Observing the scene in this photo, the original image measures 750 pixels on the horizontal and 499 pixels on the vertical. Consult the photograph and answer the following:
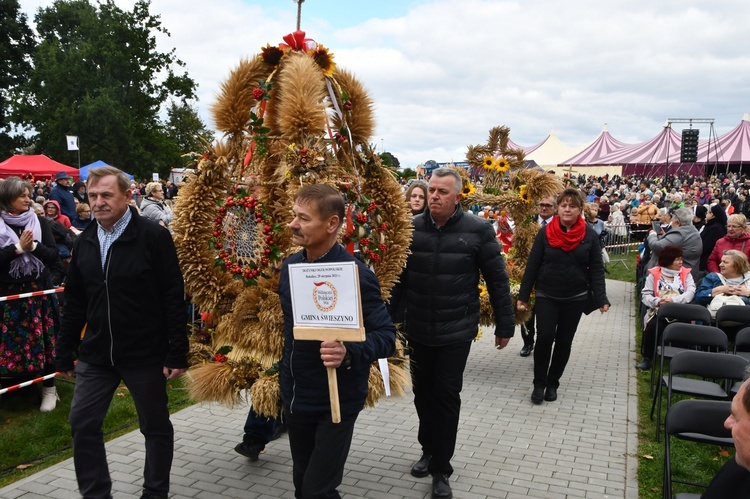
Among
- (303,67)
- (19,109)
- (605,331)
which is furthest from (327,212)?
(19,109)

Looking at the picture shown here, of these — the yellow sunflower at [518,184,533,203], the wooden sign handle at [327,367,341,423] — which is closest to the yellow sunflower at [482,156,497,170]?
the yellow sunflower at [518,184,533,203]

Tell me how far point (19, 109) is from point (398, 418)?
44.5 meters

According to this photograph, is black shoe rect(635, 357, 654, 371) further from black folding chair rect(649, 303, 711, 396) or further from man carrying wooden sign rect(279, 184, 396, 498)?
man carrying wooden sign rect(279, 184, 396, 498)

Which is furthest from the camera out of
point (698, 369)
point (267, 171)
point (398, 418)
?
point (398, 418)

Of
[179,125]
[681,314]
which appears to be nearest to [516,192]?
[681,314]

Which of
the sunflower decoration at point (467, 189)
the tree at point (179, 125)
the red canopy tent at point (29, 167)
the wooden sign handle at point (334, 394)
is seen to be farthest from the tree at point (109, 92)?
the wooden sign handle at point (334, 394)

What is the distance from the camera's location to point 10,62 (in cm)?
4506

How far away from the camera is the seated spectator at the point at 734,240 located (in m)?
8.27

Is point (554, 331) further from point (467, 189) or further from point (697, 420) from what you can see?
point (697, 420)

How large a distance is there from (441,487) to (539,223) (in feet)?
17.1

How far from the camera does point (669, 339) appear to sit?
5895 millimetres

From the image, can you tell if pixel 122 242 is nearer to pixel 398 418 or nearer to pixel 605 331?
pixel 398 418

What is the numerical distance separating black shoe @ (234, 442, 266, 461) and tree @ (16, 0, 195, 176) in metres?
38.9

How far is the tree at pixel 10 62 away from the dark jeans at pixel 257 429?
47.0 metres
